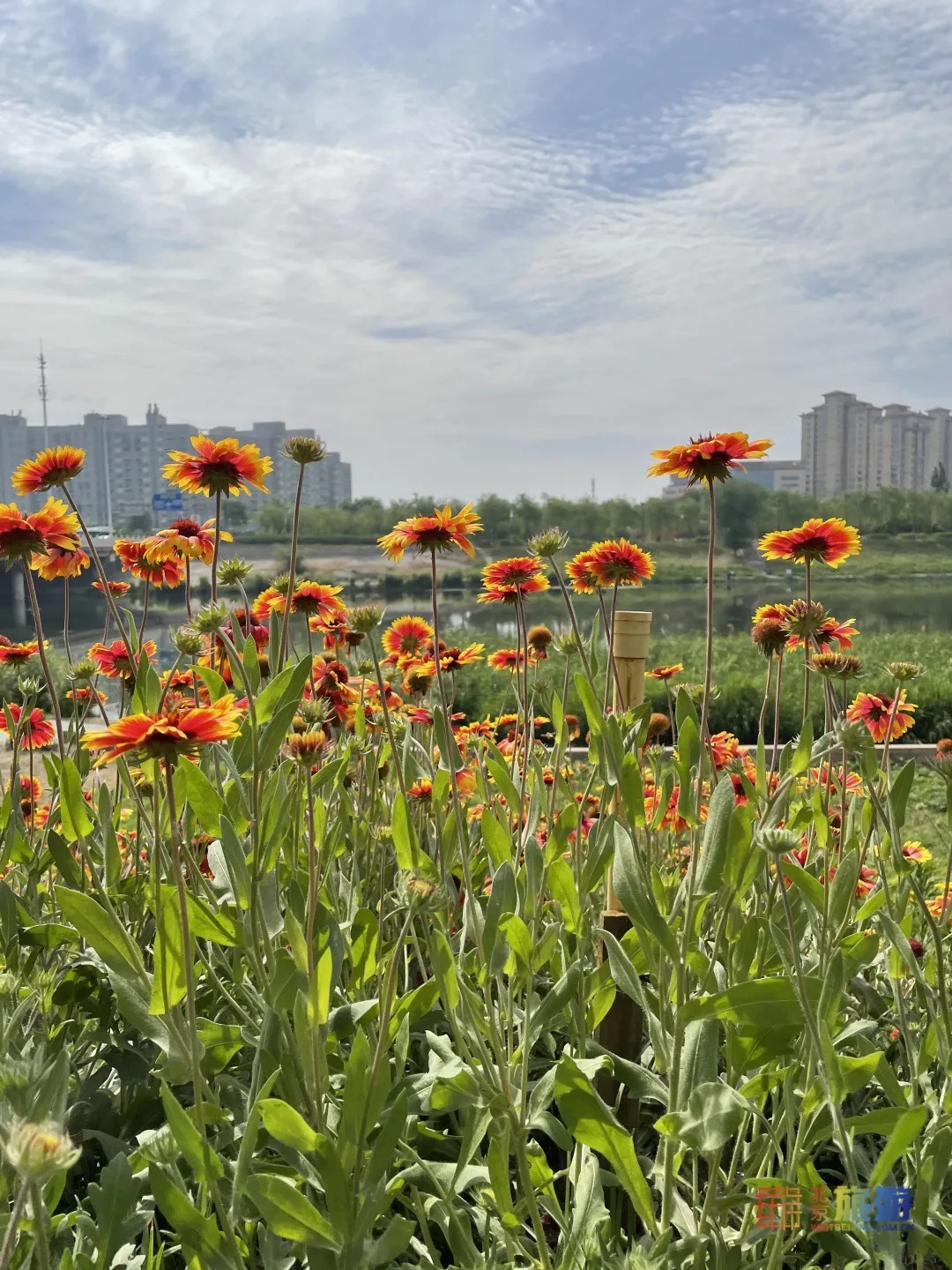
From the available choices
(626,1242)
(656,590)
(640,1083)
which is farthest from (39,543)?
(656,590)

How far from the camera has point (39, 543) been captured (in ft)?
4.41

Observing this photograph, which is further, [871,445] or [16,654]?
[871,445]

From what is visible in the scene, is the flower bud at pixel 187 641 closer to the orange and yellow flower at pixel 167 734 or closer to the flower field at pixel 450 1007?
the flower field at pixel 450 1007

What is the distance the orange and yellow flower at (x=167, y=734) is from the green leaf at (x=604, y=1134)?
43cm

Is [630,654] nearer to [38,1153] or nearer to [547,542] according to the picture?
[547,542]

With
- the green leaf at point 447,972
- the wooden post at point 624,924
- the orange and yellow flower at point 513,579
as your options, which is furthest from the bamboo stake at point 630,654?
the green leaf at point 447,972

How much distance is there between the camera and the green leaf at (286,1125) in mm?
730

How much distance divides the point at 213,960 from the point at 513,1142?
1.99 feet

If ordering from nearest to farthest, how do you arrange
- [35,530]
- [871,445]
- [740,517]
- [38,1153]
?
1. [38,1153]
2. [35,530]
3. [740,517]
4. [871,445]

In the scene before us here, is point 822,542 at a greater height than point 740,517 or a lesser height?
lesser

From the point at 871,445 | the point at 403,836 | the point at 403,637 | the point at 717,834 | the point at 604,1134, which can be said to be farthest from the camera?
the point at 871,445

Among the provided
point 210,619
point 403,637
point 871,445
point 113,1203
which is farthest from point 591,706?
point 871,445

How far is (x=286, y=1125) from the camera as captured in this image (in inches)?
29.3

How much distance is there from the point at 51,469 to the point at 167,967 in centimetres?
86
